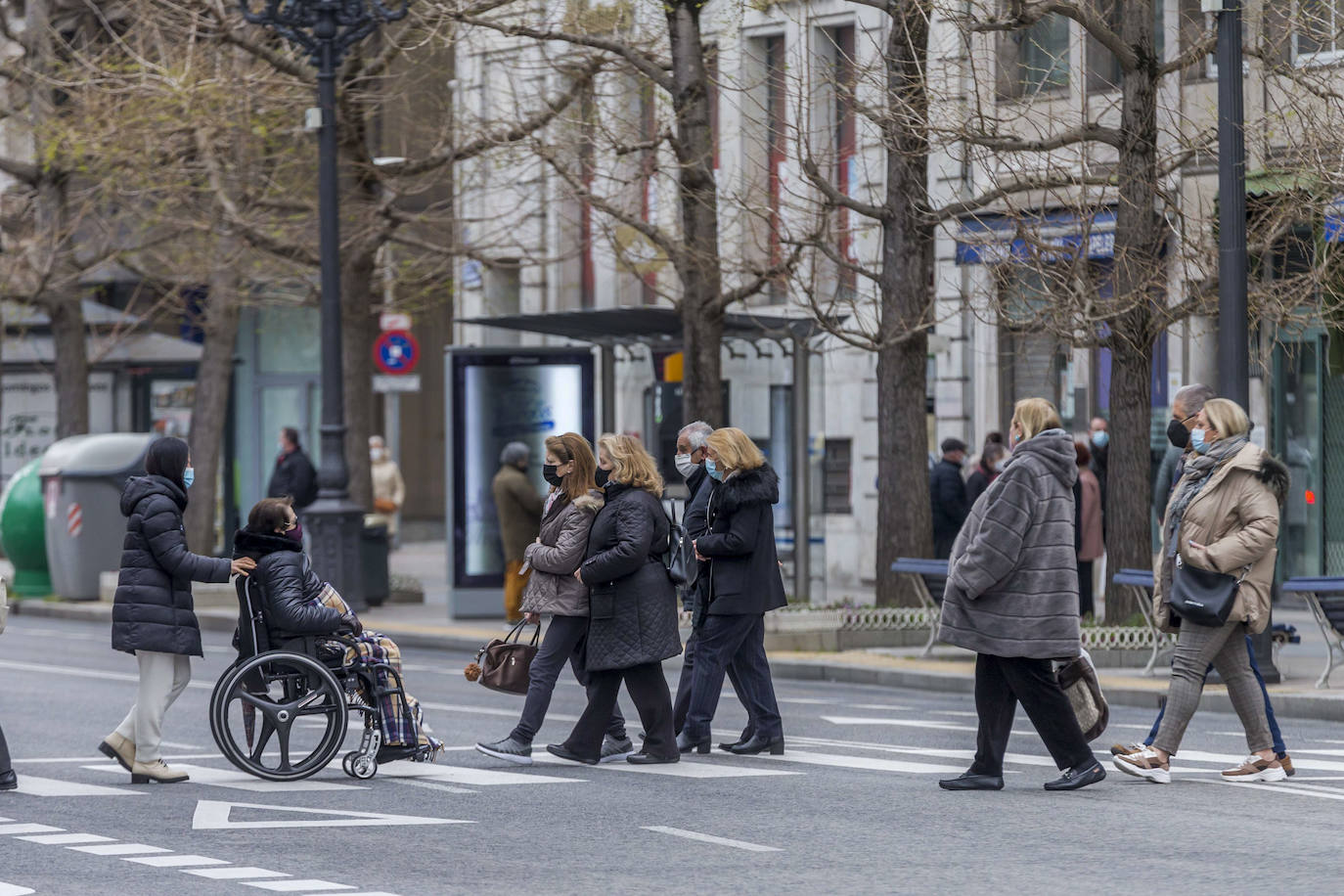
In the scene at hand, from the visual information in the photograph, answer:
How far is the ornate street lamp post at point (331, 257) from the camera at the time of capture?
71.5 ft

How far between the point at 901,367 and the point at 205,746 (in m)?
8.01

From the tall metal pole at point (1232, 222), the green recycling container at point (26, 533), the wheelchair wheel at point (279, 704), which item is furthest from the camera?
the green recycling container at point (26, 533)

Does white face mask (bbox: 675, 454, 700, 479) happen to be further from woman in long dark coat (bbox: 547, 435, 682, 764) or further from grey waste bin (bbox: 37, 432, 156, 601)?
grey waste bin (bbox: 37, 432, 156, 601)

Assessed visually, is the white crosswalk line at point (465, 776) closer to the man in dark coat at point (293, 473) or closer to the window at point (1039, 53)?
the window at point (1039, 53)

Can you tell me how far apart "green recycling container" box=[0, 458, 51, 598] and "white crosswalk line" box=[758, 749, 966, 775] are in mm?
16597

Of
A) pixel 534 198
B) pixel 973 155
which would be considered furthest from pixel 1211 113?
pixel 534 198

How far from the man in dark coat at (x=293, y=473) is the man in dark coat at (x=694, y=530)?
42.5ft

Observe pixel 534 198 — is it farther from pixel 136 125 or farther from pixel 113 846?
pixel 113 846

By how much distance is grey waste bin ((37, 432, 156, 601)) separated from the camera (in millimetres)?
26188

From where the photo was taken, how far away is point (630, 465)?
11883 millimetres

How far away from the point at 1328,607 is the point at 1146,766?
4.79 metres

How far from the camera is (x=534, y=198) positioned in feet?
105

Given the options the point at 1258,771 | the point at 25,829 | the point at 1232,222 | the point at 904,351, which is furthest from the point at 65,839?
the point at 904,351

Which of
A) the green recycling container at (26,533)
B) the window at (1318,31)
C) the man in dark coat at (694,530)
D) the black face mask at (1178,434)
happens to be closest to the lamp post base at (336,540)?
the green recycling container at (26,533)
